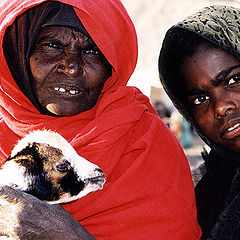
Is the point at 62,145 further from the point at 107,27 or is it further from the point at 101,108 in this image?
the point at 107,27

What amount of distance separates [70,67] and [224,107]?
2.67 ft

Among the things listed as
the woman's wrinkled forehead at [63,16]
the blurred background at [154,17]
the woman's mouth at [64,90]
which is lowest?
the blurred background at [154,17]

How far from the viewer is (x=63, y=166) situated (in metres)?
1.67

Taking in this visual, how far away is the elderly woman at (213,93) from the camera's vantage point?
191 centimetres

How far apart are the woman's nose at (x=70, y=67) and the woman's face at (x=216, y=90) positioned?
0.64 meters

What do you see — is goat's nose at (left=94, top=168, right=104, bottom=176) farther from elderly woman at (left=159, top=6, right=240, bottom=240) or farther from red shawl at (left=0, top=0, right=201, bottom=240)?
elderly woman at (left=159, top=6, right=240, bottom=240)

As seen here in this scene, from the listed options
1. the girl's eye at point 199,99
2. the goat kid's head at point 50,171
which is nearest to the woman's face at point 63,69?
the goat kid's head at point 50,171

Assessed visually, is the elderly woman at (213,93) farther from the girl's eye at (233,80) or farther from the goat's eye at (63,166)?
the goat's eye at (63,166)

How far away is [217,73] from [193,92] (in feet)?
0.64

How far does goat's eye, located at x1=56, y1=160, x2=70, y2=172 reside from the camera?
1.67 metres

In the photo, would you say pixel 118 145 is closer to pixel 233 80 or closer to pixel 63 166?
pixel 63 166

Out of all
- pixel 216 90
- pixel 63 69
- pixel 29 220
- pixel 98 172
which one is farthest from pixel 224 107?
pixel 29 220

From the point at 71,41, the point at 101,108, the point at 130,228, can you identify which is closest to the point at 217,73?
the point at 101,108

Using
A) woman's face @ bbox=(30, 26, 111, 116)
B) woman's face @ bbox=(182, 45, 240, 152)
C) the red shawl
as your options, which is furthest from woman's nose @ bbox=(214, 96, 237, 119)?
woman's face @ bbox=(30, 26, 111, 116)
